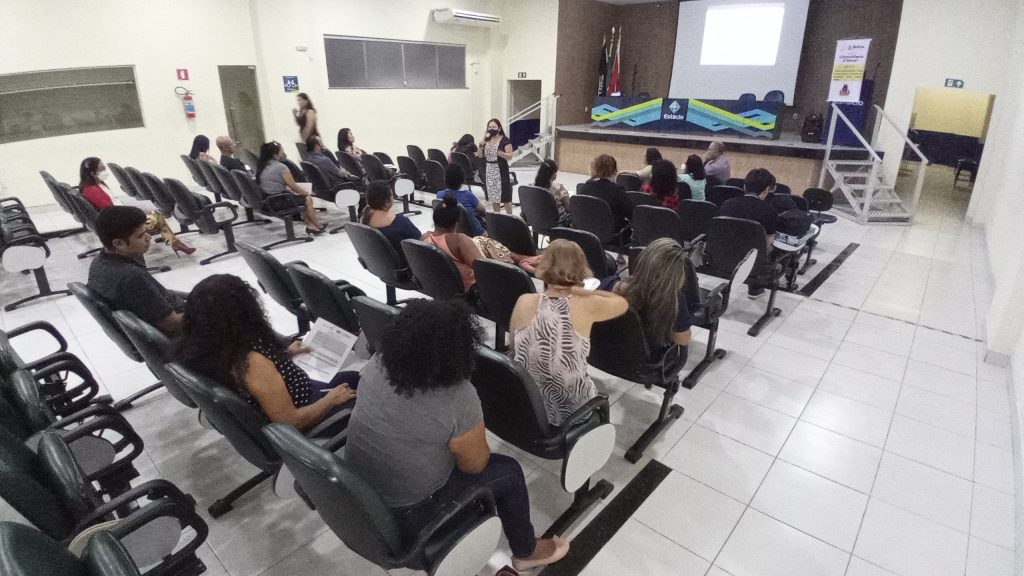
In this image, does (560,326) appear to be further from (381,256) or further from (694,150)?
(694,150)

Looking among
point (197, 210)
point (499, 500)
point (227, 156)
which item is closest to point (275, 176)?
point (197, 210)

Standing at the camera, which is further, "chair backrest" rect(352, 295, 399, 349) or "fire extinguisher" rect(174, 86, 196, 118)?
"fire extinguisher" rect(174, 86, 196, 118)

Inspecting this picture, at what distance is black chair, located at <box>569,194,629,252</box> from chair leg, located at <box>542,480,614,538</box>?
2.61 meters

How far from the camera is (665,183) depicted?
4719mm

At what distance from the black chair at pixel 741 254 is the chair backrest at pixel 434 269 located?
6.05 feet

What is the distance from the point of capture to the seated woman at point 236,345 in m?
1.77

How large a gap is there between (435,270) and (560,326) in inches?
55.2

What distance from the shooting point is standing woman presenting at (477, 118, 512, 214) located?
661 centimetres

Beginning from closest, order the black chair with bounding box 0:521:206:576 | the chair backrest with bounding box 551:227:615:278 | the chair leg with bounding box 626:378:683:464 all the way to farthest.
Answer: the black chair with bounding box 0:521:206:576, the chair leg with bounding box 626:378:683:464, the chair backrest with bounding box 551:227:615:278

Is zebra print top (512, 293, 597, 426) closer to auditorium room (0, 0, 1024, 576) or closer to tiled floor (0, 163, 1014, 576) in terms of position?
auditorium room (0, 0, 1024, 576)

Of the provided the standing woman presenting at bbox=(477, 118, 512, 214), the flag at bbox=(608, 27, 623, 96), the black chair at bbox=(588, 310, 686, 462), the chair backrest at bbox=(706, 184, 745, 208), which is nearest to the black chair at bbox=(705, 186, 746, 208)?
the chair backrest at bbox=(706, 184, 745, 208)

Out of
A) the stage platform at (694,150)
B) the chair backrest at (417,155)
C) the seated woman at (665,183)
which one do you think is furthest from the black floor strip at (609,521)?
the stage platform at (694,150)

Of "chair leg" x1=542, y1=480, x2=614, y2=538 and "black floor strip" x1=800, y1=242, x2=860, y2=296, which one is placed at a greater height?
"black floor strip" x1=800, y1=242, x2=860, y2=296

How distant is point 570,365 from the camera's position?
2.10m
